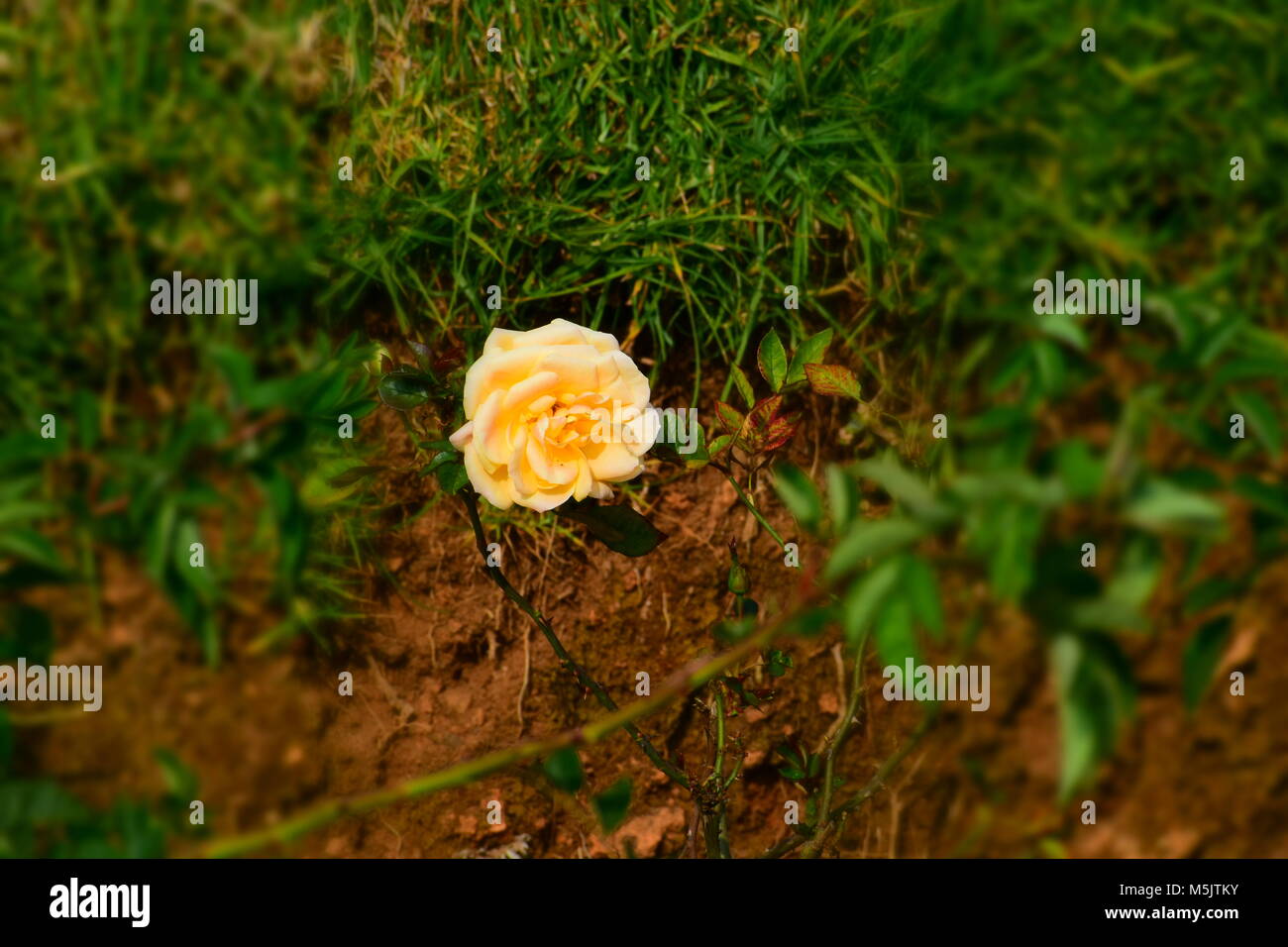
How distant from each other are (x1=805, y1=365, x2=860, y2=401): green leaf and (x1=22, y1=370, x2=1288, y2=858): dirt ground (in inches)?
18.9

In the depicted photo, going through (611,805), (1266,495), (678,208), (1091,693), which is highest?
(678,208)

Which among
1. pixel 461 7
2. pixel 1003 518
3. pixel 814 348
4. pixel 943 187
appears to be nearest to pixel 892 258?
pixel 943 187

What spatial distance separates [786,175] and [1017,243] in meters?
0.40

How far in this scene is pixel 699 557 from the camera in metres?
1.59

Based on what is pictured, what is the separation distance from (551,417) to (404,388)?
183mm

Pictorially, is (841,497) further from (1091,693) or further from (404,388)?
(404,388)

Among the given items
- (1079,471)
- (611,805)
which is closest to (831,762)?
(611,805)

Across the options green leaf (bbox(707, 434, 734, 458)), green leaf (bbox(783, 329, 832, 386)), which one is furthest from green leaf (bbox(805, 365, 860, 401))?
green leaf (bbox(707, 434, 734, 458))

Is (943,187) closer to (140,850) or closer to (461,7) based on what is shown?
(461,7)

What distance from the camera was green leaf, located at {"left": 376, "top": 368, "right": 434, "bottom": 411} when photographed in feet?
3.46

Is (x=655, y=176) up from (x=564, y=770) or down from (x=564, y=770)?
up

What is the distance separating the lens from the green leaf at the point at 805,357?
114 centimetres

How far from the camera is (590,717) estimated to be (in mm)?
1557
